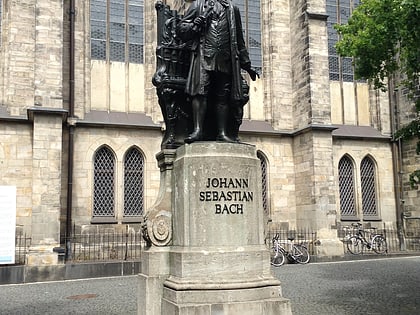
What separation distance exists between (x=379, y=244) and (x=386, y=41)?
11.6m

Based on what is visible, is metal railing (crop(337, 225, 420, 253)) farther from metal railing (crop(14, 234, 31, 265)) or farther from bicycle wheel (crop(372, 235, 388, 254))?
metal railing (crop(14, 234, 31, 265))

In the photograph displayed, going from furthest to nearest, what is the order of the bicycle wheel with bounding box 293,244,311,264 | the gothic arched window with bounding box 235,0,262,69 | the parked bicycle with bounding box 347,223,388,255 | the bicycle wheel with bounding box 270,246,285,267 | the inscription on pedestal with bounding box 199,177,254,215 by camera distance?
the gothic arched window with bounding box 235,0,262,69 → the parked bicycle with bounding box 347,223,388,255 → the bicycle wheel with bounding box 293,244,311,264 → the bicycle wheel with bounding box 270,246,285,267 → the inscription on pedestal with bounding box 199,177,254,215

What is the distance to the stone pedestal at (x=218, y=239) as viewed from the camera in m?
5.23

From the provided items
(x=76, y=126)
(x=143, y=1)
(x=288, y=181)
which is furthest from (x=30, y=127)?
(x=288, y=181)

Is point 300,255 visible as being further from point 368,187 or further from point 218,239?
point 218,239

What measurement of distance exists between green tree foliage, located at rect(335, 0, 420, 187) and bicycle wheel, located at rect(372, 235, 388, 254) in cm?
940

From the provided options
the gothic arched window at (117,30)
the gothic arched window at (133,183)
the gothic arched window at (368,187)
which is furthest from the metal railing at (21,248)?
the gothic arched window at (368,187)

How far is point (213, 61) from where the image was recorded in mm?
5902

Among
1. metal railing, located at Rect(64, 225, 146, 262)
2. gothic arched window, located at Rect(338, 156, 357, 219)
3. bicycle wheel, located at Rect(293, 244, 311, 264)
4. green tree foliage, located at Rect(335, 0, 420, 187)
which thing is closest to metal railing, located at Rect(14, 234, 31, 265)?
metal railing, located at Rect(64, 225, 146, 262)

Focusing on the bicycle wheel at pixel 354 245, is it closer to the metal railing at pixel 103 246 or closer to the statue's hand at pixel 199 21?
the metal railing at pixel 103 246

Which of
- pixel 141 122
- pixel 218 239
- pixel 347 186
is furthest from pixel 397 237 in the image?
pixel 218 239

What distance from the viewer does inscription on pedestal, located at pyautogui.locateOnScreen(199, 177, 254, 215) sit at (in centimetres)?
550

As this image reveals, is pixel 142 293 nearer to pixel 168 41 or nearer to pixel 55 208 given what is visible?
pixel 168 41

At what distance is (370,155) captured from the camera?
896 inches
